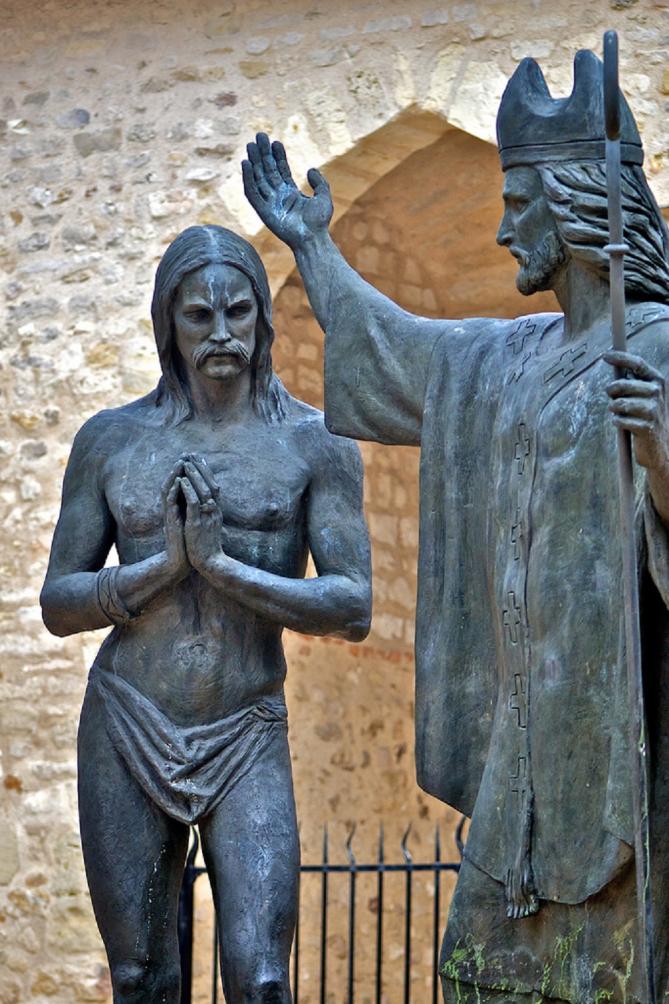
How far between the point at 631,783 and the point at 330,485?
1.41 m

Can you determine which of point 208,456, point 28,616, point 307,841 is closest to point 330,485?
point 208,456

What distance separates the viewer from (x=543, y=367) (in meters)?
5.12

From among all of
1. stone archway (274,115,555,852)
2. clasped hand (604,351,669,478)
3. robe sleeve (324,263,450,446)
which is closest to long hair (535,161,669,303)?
clasped hand (604,351,669,478)

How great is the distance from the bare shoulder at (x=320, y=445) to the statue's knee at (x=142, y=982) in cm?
123

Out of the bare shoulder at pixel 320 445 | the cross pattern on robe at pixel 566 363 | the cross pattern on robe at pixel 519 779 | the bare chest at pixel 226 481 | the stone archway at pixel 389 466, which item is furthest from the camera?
the stone archway at pixel 389 466

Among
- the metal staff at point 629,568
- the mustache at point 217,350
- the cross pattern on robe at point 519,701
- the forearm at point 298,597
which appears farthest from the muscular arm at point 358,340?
the metal staff at point 629,568

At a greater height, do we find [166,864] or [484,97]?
[484,97]

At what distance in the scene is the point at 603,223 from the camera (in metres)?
4.98

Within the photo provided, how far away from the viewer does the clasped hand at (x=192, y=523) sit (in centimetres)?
557

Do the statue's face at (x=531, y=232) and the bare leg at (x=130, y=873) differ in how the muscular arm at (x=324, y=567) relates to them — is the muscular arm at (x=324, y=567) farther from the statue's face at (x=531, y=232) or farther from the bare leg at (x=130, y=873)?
the statue's face at (x=531, y=232)

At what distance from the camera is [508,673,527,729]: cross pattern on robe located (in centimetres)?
496

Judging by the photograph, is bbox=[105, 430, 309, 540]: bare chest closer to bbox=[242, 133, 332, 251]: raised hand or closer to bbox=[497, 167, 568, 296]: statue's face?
bbox=[242, 133, 332, 251]: raised hand

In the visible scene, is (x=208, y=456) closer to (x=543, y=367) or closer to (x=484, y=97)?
(x=543, y=367)

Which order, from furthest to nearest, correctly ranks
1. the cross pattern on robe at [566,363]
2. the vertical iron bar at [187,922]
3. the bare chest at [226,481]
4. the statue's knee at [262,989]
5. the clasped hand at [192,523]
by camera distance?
the vertical iron bar at [187,922], the bare chest at [226,481], the clasped hand at [192,523], the statue's knee at [262,989], the cross pattern on robe at [566,363]
